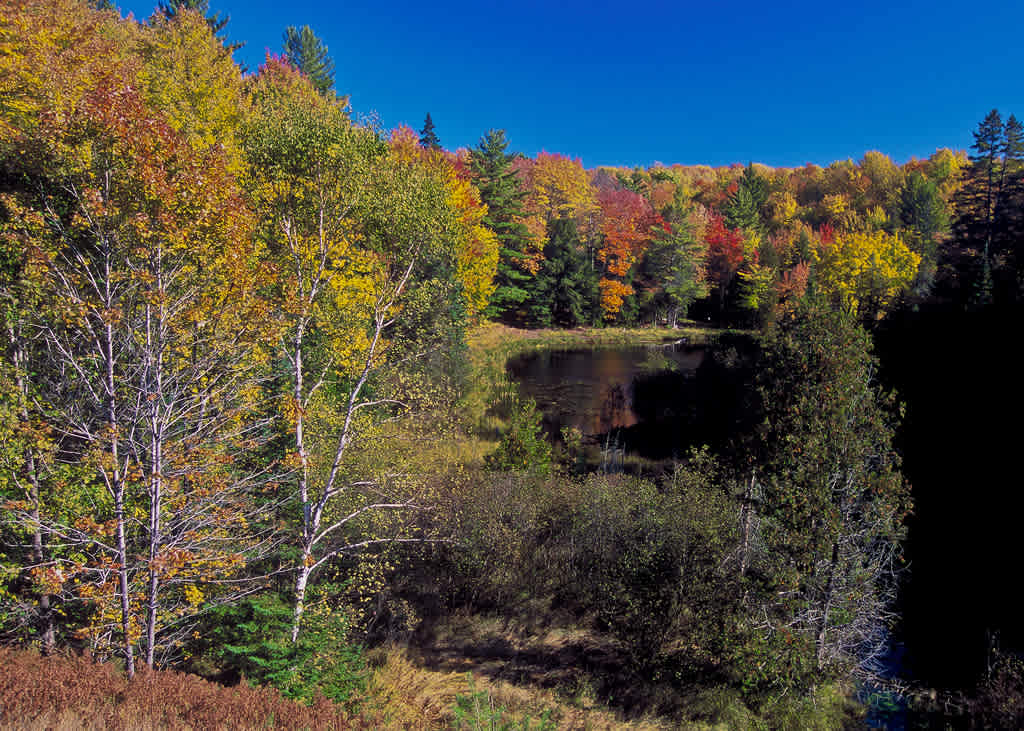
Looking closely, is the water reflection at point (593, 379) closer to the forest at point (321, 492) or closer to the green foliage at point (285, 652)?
the forest at point (321, 492)

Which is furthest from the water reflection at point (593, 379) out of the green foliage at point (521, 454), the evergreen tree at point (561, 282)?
the green foliage at point (521, 454)

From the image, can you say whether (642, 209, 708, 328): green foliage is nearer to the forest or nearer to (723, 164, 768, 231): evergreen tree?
(723, 164, 768, 231): evergreen tree

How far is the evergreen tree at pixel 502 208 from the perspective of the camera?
50062 mm

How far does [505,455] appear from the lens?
50.3ft

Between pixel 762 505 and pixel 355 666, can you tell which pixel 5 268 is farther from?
pixel 762 505

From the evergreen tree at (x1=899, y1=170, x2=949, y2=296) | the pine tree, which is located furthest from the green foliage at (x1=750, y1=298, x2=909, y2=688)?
the evergreen tree at (x1=899, y1=170, x2=949, y2=296)

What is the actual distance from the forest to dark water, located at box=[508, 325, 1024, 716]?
80.2 inches

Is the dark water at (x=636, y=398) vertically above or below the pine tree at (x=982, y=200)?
below

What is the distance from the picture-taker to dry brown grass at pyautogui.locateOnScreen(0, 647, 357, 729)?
5535mm

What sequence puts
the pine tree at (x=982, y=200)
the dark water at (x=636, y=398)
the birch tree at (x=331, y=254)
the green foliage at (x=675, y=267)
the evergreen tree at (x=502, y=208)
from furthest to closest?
1. the green foliage at (x=675, y=267)
2. the evergreen tree at (x=502, y=208)
3. the pine tree at (x=982, y=200)
4. the dark water at (x=636, y=398)
5. the birch tree at (x=331, y=254)

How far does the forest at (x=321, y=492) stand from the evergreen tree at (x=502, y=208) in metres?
Answer: 35.2

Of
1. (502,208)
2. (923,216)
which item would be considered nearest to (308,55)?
(502,208)

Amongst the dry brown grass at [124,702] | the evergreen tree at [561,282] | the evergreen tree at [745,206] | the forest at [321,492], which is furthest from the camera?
the evergreen tree at [745,206]

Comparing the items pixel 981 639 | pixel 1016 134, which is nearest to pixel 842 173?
pixel 1016 134
